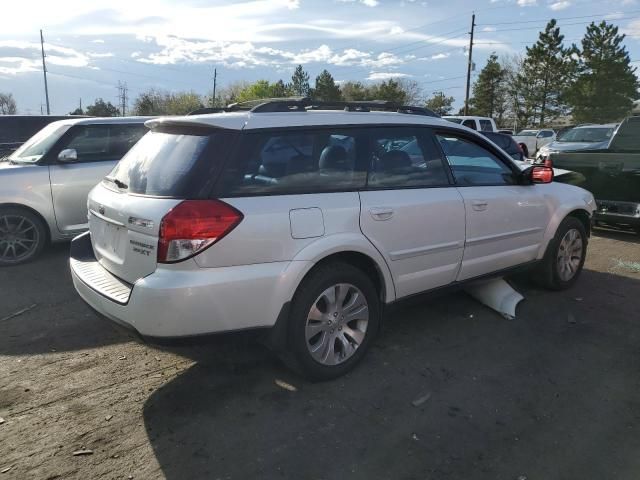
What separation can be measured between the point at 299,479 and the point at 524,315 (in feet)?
9.54

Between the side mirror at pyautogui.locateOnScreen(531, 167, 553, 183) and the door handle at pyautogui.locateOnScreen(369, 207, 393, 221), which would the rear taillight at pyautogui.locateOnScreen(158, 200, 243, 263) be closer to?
the door handle at pyautogui.locateOnScreen(369, 207, 393, 221)

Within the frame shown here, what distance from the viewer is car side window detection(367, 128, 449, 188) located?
3672 mm

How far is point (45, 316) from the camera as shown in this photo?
4664mm

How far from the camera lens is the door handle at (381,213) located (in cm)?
350

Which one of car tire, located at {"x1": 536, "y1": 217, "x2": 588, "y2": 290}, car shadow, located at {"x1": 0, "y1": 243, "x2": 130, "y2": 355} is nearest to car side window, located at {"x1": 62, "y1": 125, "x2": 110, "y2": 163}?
car shadow, located at {"x1": 0, "y1": 243, "x2": 130, "y2": 355}

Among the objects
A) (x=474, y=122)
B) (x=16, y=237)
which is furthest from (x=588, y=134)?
(x=16, y=237)

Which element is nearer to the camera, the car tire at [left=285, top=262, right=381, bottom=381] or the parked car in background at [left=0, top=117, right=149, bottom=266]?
the car tire at [left=285, top=262, right=381, bottom=381]

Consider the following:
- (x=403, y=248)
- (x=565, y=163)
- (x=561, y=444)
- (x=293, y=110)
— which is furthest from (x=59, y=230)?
(x=565, y=163)

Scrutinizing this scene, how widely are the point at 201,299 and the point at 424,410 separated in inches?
58.3

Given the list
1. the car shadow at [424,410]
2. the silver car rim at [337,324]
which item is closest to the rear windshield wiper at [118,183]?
the car shadow at [424,410]

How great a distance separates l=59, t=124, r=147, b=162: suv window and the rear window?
3684mm

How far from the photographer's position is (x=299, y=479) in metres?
2.55

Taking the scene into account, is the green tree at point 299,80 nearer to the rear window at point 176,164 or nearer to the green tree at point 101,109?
the green tree at point 101,109

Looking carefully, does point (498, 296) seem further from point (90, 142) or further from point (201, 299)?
point (90, 142)
